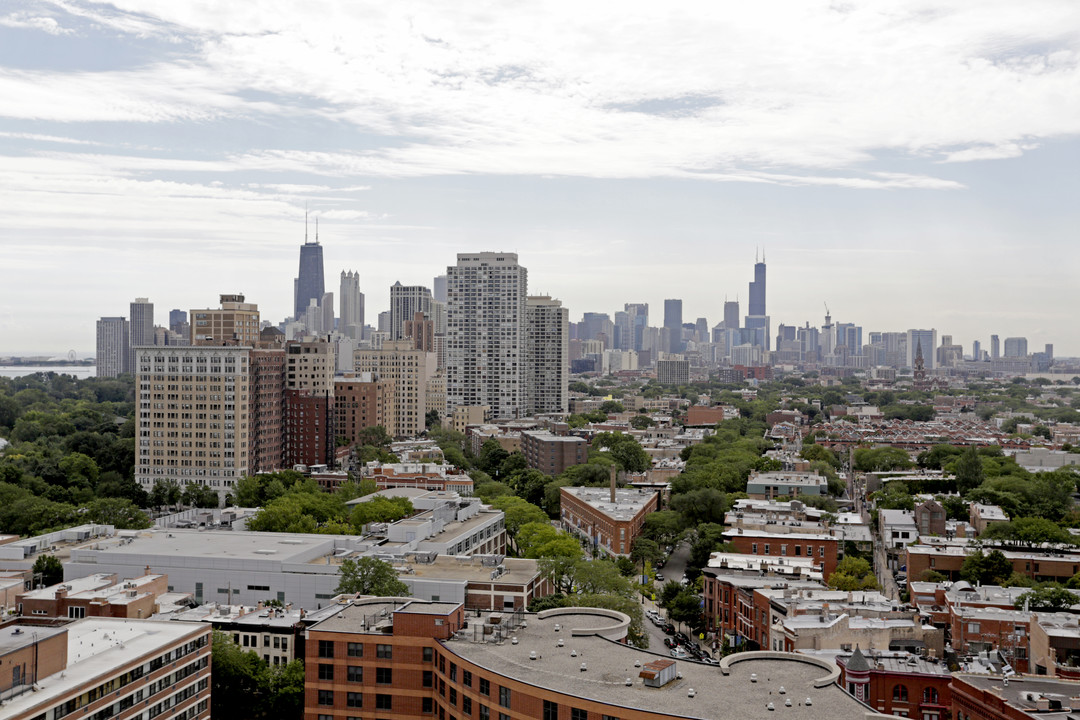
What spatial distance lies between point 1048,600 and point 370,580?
31.7 m

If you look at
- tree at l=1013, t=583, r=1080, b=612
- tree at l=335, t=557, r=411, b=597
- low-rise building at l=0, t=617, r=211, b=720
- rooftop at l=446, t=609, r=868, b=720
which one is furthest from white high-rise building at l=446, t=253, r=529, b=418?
rooftop at l=446, t=609, r=868, b=720

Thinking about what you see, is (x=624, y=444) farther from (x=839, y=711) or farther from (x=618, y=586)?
(x=839, y=711)

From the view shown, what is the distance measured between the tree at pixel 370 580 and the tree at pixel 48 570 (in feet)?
56.3

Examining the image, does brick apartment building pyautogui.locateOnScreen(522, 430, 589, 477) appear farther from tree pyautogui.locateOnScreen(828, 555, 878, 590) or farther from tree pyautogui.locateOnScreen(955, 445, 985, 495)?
tree pyautogui.locateOnScreen(828, 555, 878, 590)

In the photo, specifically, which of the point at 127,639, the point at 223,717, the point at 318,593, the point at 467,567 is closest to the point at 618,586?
the point at 467,567

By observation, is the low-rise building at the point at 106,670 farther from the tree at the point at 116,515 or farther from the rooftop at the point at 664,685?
the tree at the point at 116,515

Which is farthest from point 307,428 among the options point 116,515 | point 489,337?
point 489,337

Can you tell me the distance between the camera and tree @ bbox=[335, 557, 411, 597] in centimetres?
5041

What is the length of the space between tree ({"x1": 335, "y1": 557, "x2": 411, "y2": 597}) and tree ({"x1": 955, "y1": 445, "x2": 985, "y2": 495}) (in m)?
63.3

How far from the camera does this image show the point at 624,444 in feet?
426

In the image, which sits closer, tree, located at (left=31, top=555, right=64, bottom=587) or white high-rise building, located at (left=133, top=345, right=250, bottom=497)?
tree, located at (left=31, top=555, right=64, bottom=587)

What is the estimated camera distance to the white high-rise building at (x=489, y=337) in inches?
7421

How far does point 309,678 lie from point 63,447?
313 feet

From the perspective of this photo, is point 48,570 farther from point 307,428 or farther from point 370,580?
point 307,428
